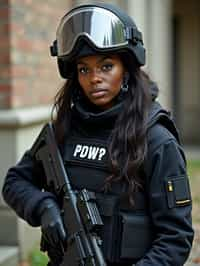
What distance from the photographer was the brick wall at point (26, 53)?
5.11 meters

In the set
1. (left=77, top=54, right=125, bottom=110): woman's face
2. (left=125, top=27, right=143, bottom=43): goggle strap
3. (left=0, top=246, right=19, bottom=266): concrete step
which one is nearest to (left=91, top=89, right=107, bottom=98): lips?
(left=77, top=54, right=125, bottom=110): woman's face

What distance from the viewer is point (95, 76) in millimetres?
2381

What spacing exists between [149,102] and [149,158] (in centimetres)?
25

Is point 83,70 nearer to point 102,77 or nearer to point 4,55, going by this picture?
point 102,77

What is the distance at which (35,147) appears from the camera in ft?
8.99

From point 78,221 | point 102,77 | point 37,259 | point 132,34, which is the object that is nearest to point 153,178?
point 78,221

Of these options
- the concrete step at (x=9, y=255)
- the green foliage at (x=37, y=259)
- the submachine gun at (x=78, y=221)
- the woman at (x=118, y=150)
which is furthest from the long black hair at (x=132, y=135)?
the green foliage at (x=37, y=259)

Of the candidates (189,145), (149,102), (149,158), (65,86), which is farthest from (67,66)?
(189,145)

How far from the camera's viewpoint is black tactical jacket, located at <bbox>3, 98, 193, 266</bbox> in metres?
2.24

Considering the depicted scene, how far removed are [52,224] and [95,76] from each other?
0.57 metres

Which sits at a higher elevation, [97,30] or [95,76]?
[97,30]

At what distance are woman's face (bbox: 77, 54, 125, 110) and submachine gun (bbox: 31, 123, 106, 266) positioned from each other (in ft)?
1.01

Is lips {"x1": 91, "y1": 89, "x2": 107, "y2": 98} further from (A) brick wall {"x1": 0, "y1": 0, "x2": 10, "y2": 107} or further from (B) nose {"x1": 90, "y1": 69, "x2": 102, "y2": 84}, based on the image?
(A) brick wall {"x1": 0, "y1": 0, "x2": 10, "y2": 107}

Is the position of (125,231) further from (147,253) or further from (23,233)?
(23,233)
